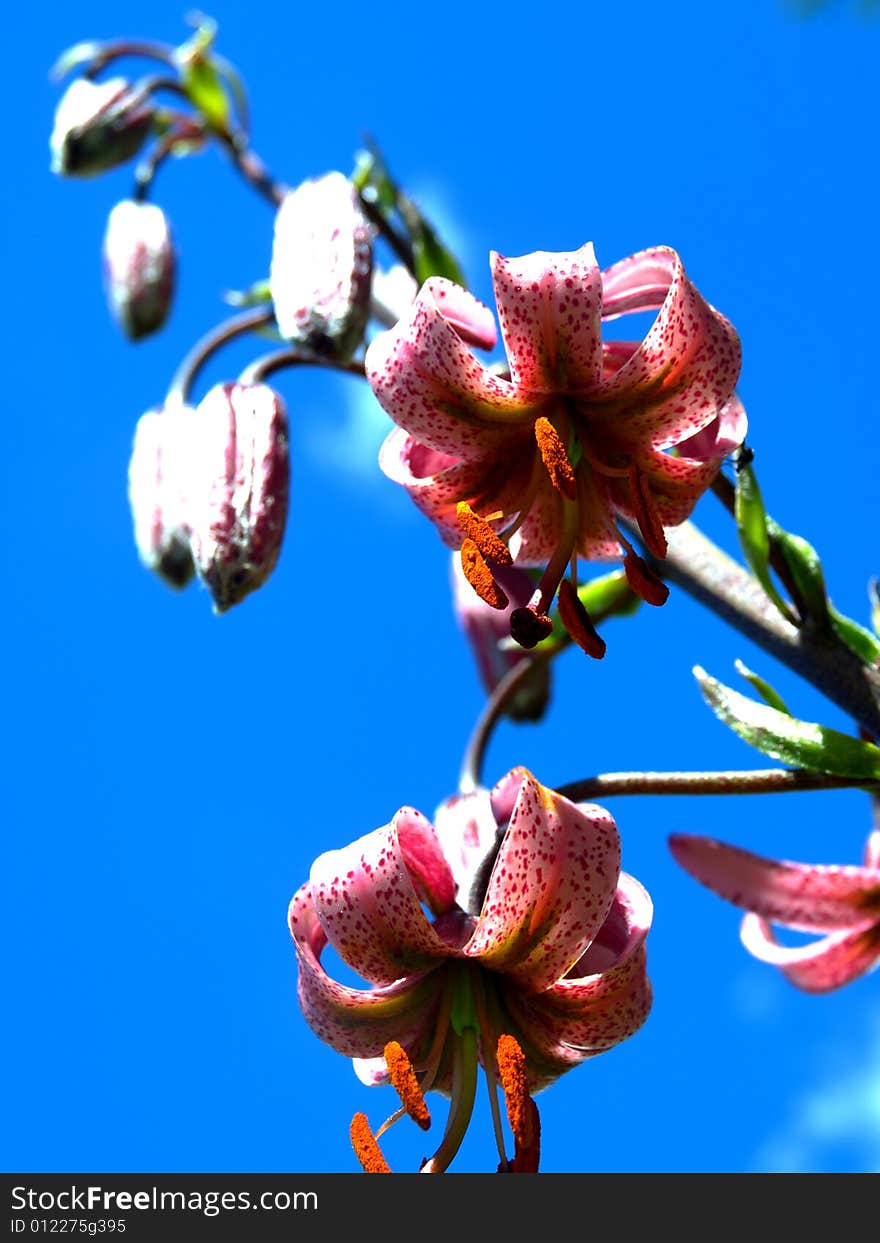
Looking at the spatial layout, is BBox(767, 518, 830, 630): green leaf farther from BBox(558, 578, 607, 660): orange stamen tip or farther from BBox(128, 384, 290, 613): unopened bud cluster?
BBox(128, 384, 290, 613): unopened bud cluster

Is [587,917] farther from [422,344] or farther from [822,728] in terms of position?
[422,344]

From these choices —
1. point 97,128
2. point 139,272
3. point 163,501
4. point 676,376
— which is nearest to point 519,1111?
point 676,376

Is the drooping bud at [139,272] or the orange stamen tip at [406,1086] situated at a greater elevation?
the drooping bud at [139,272]

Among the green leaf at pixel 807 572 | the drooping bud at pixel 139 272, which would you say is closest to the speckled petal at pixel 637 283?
the green leaf at pixel 807 572

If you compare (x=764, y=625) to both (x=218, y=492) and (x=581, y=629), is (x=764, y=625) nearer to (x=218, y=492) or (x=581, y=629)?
(x=581, y=629)

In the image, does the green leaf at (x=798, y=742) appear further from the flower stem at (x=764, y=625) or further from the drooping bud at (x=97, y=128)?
the drooping bud at (x=97, y=128)
